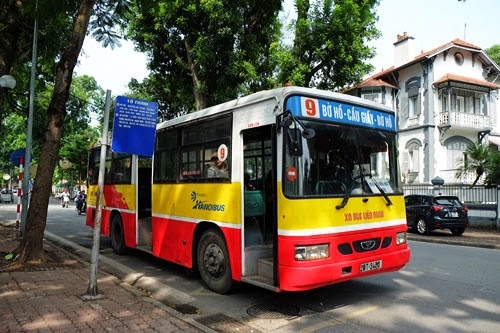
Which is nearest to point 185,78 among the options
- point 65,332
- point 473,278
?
point 473,278

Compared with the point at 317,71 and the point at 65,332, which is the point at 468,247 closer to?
the point at 317,71

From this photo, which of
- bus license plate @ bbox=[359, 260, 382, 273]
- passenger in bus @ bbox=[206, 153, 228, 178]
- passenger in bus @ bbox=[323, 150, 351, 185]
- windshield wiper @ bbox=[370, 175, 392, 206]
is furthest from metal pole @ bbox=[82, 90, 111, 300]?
windshield wiper @ bbox=[370, 175, 392, 206]

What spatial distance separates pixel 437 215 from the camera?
16.3m

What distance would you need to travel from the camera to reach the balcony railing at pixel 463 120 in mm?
28172

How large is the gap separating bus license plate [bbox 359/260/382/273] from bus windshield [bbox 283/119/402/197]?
945mm

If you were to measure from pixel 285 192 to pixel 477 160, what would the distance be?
57.7 ft

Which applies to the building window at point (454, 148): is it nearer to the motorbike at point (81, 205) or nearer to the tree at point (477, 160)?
the tree at point (477, 160)

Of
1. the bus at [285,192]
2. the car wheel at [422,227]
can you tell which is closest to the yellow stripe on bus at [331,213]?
the bus at [285,192]

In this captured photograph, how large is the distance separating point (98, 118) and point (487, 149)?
29469 mm

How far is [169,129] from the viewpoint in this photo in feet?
28.0

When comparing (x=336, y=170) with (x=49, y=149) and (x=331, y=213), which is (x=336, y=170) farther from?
(x=49, y=149)

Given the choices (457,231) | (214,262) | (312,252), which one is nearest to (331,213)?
(312,252)

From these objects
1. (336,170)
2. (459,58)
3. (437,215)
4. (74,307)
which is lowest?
(74,307)

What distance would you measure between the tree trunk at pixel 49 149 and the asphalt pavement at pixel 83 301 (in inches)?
20.6
